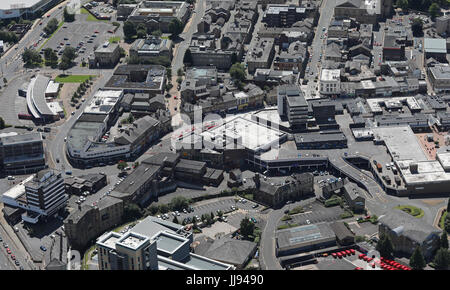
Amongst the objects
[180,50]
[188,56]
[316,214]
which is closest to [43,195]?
[316,214]

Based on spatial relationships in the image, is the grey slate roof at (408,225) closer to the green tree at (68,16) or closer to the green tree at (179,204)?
the green tree at (179,204)

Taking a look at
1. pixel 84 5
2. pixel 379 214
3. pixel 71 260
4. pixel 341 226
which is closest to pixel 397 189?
pixel 379 214

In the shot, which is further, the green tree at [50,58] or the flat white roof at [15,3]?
the flat white roof at [15,3]

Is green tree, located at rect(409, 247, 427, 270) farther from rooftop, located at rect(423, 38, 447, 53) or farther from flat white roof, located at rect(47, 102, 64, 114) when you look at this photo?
rooftop, located at rect(423, 38, 447, 53)

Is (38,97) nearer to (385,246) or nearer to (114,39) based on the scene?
(114,39)

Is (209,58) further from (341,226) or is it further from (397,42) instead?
(341,226)

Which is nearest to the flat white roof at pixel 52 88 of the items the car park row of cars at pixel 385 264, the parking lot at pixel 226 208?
the parking lot at pixel 226 208

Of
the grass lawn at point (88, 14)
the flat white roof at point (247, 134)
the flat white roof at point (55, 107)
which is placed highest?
the grass lawn at point (88, 14)

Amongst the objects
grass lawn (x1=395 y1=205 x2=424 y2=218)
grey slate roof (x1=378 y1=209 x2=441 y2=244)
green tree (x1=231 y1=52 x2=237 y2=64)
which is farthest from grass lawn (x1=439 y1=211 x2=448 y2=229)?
green tree (x1=231 y1=52 x2=237 y2=64)
